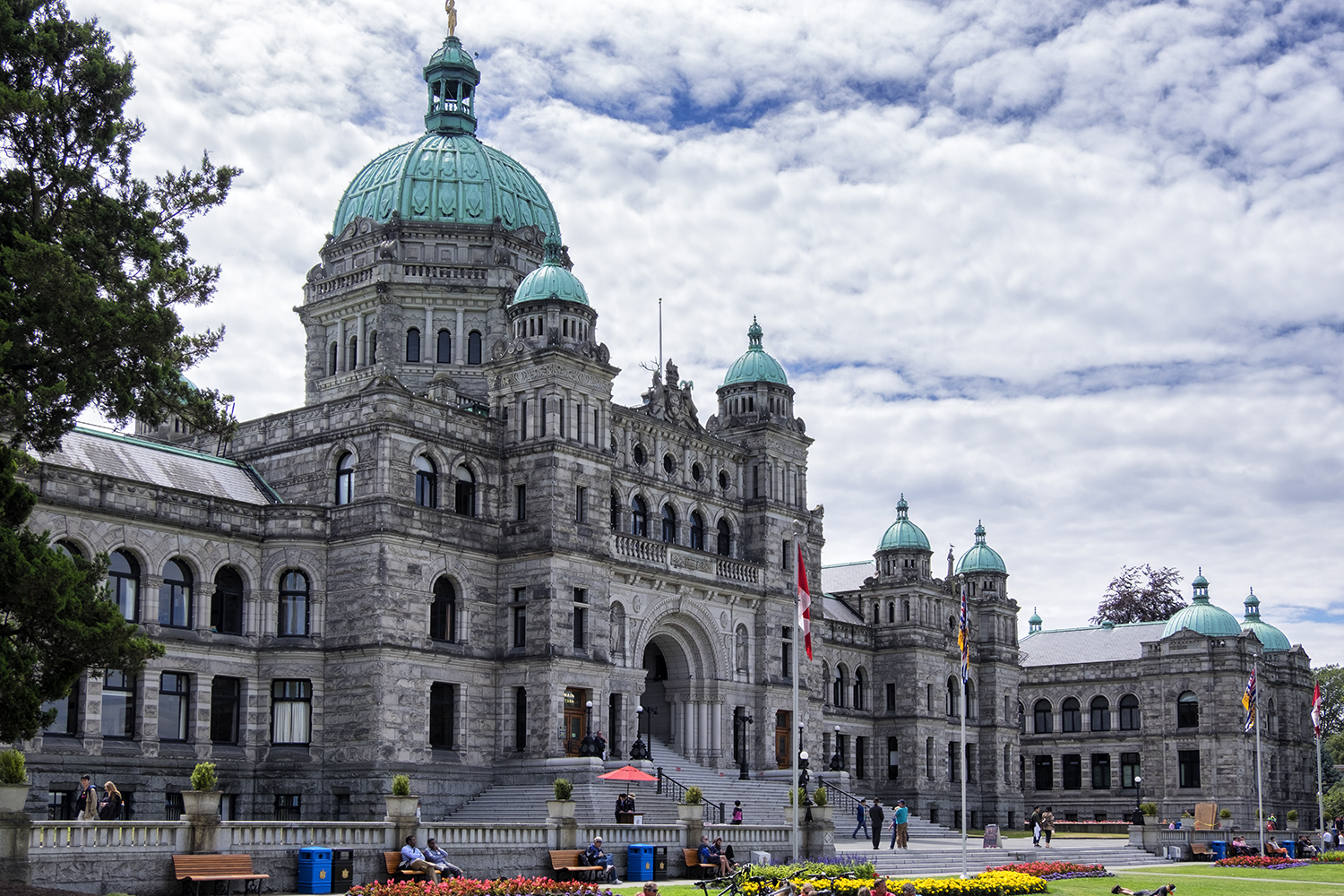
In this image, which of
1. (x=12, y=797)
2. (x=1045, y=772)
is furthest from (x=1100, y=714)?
(x=12, y=797)

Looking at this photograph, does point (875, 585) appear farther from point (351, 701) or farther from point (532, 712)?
point (351, 701)

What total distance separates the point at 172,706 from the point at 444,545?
9.75m

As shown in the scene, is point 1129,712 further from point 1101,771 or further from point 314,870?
point 314,870

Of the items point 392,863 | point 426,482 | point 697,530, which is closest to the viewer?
point 392,863

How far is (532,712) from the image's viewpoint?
165ft

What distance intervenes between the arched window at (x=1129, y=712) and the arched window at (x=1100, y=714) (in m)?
0.93

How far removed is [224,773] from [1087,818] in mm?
60830

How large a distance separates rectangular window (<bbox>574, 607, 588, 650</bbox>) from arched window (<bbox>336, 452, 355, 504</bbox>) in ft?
28.2

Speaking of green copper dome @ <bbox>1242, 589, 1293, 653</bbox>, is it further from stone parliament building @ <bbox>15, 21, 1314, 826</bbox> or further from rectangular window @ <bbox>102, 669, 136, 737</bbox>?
rectangular window @ <bbox>102, 669, 136, 737</bbox>

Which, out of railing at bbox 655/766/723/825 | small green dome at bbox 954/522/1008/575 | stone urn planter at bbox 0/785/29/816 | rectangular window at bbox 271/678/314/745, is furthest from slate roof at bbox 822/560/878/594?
stone urn planter at bbox 0/785/29/816

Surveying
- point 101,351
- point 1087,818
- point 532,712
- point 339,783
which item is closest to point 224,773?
point 339,783

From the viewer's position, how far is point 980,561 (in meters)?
87.5

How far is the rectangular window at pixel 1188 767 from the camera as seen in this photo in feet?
288

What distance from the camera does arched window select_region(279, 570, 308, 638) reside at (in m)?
48.9
